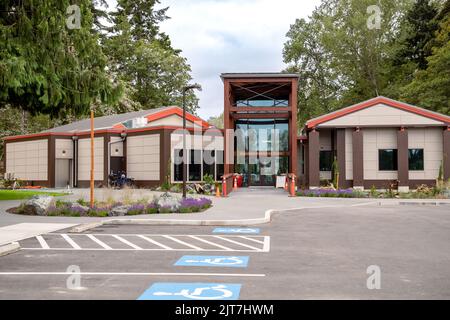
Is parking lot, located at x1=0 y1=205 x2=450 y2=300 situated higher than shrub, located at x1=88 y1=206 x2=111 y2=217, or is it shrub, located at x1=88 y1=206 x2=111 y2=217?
shrub, located at x1=88 y1=206 x2=111 y2=217

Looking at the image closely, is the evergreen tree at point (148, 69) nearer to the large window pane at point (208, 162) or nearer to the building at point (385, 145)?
the large window pane at point (208, 162)

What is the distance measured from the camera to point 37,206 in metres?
18.5

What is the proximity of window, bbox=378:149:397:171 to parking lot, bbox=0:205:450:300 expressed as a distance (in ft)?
61.0

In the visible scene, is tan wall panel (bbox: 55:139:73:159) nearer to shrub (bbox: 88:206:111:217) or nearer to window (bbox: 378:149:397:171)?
shrub (bbox: 88:206:111:217)

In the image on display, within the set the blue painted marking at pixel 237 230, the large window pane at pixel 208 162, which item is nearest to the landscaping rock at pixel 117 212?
the blue painted marking at pixel 237 230

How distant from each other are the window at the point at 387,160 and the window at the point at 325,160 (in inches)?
145

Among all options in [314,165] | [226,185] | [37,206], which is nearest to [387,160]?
[314,165]

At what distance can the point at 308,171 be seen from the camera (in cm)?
3531

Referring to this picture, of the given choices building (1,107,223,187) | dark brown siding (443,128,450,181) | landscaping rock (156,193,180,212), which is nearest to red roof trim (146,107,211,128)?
building (1,107,223,187)

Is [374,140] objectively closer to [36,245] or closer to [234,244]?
[234,244]

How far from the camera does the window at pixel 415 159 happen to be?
3344cm

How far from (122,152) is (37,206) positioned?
70.5 ft

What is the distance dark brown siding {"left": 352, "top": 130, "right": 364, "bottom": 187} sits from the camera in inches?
1315
